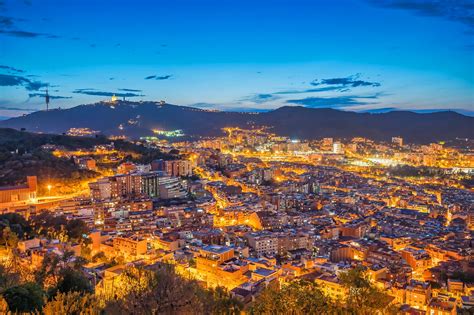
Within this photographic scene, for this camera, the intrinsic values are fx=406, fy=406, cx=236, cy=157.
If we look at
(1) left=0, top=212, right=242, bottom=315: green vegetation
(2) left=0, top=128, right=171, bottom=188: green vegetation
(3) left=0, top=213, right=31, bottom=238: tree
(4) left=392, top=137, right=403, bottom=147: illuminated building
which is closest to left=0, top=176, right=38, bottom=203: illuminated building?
(2) left=0, top=128, right=171, bottom=188: green vegetation

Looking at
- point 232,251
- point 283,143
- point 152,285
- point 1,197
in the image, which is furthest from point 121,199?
point 283,143

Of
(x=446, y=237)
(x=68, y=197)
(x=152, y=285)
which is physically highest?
(x=152, y=285)

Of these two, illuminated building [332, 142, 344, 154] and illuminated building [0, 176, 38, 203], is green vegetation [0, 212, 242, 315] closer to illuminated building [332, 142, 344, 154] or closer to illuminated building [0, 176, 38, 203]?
illuminated building [0, 176, 38, 203]

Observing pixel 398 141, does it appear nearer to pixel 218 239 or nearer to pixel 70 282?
pixel 218 239

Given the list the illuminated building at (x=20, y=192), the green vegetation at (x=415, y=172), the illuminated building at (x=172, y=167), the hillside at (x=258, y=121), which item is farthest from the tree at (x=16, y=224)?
the hillside at (x=258, y=121)

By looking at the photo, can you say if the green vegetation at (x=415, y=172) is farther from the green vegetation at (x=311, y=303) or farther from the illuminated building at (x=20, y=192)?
the green vegetation at (x=311, y=303)

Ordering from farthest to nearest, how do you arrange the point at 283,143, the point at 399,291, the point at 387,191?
the point at 283,143
the point at 387,191
the point at 399,291

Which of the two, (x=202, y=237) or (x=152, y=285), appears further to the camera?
(x=202, y=237)

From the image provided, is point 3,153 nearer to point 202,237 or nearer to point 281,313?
point 202,237
